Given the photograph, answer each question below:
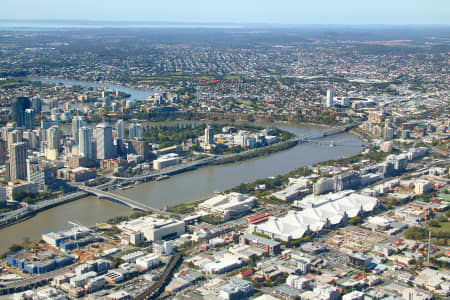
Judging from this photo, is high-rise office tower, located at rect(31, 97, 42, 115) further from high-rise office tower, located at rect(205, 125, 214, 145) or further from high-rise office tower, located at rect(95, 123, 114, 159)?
high-rise office tower, located at rect(205, 125, 214, 145)

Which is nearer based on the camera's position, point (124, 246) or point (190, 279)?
point (190, 279)

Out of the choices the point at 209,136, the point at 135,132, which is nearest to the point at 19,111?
the point at 135,132

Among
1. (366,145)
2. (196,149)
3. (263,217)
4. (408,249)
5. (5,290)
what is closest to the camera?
(5,290)

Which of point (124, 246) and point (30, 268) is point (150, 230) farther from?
point (30, 268)

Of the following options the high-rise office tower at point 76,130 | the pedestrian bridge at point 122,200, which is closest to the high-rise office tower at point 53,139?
the high-rise office tower at point 76,130

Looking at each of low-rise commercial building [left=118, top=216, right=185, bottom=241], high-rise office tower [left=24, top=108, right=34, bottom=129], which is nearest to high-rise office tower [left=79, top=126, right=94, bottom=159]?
high-rise office tower [left=24, top=108, right=34, bottom=129]

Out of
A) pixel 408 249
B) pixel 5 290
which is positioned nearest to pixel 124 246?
pixel 5 290
